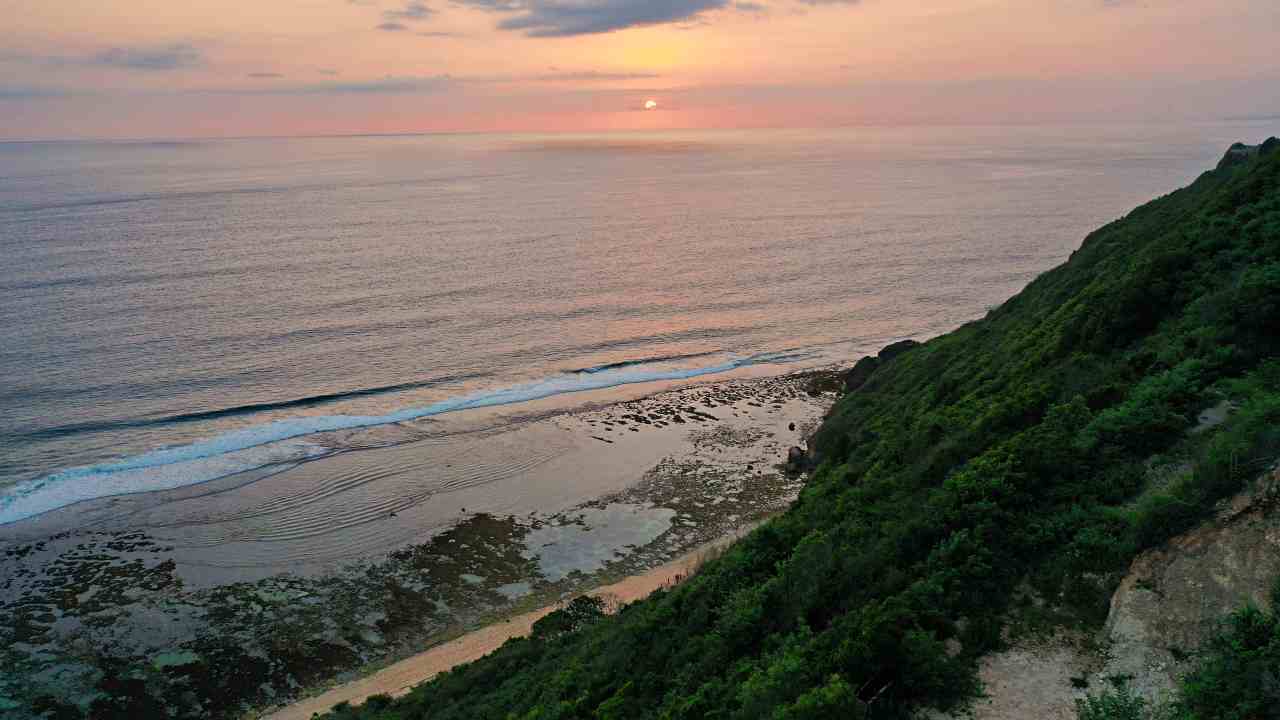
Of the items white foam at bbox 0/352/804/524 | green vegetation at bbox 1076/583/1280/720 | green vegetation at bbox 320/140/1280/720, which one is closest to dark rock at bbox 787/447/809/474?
green vegetation at bbox 320/140/1280/720

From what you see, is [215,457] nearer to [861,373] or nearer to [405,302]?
[405,302]

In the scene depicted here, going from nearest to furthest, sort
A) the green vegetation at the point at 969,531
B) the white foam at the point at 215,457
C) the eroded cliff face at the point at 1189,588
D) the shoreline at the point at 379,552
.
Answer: the eroded cliff face at the point at 1189,588 < the green vegetation at the point at 969,531 < the shoreline at the point at 379,552 < the white foam at the point at 215,457

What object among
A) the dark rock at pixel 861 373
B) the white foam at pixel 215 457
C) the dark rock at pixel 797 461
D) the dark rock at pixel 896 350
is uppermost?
the dark rock at pixel 896 350

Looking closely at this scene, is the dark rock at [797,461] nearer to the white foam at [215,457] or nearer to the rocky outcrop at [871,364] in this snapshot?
Answer: the rocky outcrop at [871,364]

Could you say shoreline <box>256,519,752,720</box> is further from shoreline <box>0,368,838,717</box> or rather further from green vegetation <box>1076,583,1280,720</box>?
green vegetation <box>1076,583,1280,720</box>

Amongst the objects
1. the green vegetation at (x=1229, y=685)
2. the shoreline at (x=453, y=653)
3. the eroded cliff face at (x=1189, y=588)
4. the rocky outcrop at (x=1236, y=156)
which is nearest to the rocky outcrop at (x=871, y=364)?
the rocky outcrop at (x=1236, y=156)

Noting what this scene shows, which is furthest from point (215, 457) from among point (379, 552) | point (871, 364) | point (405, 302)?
point (871, 364)
